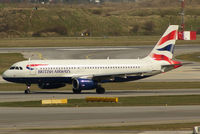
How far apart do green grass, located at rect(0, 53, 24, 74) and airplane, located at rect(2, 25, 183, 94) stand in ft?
124

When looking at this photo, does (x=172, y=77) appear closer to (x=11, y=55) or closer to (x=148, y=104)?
(x=148, y=104)

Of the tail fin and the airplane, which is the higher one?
the tail fin

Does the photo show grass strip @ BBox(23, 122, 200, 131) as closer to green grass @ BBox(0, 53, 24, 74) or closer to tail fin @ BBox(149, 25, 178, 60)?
tail fin @ BBox(149, 25, 178, 60)

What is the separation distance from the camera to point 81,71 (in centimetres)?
6353

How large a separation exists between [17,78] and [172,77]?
31077 millimetres

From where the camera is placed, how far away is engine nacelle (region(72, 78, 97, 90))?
202ft

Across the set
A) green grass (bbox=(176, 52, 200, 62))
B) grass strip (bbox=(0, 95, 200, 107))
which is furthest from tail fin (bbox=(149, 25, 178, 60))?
green grass (bbox=(176, 52, 200, 62))

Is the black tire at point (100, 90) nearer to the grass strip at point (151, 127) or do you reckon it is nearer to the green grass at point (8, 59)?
the grass strip at point (151, 127)

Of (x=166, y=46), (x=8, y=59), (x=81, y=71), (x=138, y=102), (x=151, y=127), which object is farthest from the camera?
(x=8, y=59)

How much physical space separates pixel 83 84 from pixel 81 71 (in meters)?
2.44

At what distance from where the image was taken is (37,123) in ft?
128

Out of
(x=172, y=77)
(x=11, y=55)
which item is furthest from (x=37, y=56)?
(x=172, y=77)

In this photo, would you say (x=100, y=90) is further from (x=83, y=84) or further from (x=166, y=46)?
(x=166, y=46)

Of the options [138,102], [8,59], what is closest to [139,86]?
[138,102]
